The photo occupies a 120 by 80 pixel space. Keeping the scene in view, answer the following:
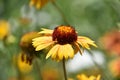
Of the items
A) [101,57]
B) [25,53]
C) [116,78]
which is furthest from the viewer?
[101,57]

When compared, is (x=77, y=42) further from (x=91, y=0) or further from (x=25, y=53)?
(x=91, y=0)

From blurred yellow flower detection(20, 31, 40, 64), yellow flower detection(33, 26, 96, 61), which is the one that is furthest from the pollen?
blurred yellow flower detection(20, 31, 40, 64)

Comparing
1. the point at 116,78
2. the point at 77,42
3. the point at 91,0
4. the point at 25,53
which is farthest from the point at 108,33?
the point at 77,42

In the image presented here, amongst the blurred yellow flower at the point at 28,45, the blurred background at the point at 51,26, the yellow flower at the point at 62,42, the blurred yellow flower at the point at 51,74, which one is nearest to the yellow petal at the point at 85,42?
the yellow flower at the point at 62,42

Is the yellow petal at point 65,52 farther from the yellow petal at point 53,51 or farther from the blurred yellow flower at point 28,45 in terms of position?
the blurred yellow flower at point 28,45

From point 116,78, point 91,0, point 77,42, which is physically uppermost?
point 91,0

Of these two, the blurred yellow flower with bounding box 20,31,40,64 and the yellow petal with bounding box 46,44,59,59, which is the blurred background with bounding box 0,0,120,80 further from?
the yellow petal with bounding box 46,44,59,59
